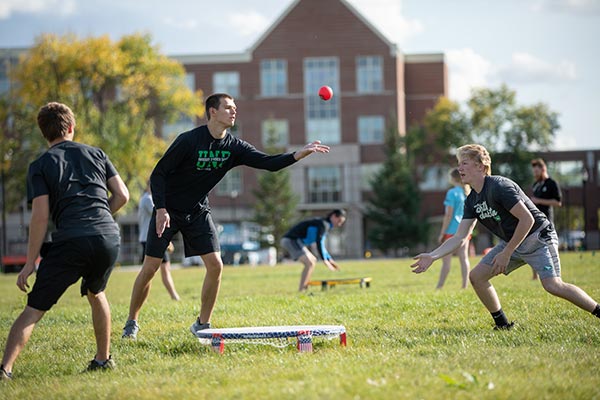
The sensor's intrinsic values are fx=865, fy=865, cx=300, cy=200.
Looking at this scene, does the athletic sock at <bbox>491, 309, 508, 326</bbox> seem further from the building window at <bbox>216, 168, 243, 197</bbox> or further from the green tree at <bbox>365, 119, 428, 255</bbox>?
the building window at <bbox>216, 168, 243, 197</bbox>

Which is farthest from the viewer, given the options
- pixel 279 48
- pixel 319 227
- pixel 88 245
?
pixel 279 48

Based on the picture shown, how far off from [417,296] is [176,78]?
48.3 metres

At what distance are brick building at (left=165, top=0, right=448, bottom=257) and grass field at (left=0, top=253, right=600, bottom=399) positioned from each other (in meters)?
58.2

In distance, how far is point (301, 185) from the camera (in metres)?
71.9

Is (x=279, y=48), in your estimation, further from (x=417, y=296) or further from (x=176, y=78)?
(x=417, y=296)

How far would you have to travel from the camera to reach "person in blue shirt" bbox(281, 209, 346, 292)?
17234mm

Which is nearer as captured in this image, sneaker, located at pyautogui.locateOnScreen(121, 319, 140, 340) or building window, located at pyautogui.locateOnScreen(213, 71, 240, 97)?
sneaker, located at pyautogui.locateOnScreen(121, 319, 140, 340)

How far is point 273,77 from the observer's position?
2805 inches

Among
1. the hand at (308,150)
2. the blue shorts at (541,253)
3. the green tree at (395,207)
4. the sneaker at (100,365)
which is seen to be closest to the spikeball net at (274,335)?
the sneaker at (100,365)

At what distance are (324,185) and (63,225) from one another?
6511cm

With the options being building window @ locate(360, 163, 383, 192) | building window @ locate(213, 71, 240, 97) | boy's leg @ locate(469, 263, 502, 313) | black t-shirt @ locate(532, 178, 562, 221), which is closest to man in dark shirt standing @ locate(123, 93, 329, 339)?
boy's leg @ locate(469, 263, 502, 313)

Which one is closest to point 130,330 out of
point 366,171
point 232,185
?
point 366,171

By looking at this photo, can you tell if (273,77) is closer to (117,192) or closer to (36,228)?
(117,192)

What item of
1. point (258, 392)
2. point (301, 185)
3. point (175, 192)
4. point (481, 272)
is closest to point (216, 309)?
point (175, 192)
